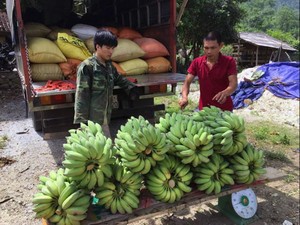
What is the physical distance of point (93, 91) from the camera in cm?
326

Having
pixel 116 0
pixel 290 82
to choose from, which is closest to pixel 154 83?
pixel 116 0

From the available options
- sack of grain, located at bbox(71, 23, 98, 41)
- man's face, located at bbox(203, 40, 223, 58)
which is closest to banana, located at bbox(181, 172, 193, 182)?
man's face, located at bbox(203, 40, 223, 58)

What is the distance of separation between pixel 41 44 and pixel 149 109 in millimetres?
2043

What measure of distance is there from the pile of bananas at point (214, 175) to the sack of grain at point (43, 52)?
2924 millimetres

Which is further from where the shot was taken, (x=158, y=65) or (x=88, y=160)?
(x=158, y=65)

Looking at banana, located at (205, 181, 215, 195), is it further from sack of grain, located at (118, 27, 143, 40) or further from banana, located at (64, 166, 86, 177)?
sack of grain, located at (118, 27, 143, 40)

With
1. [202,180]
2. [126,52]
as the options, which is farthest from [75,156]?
[126,52]

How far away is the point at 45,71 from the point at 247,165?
10.2ft

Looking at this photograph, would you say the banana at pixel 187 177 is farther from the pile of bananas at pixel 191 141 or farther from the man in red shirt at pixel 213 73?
the man in red shirt at pixel 213 73

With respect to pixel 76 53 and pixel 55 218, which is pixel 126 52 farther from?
pixel 55 218

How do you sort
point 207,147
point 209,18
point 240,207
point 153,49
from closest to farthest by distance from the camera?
point 207,147 < point 240,207 < point 153,49 < point 209,18

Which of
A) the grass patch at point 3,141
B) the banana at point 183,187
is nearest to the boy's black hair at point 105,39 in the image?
the banana at point 183,187

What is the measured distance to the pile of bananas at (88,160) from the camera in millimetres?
1987

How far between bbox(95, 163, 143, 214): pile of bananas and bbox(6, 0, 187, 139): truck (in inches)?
74.9
